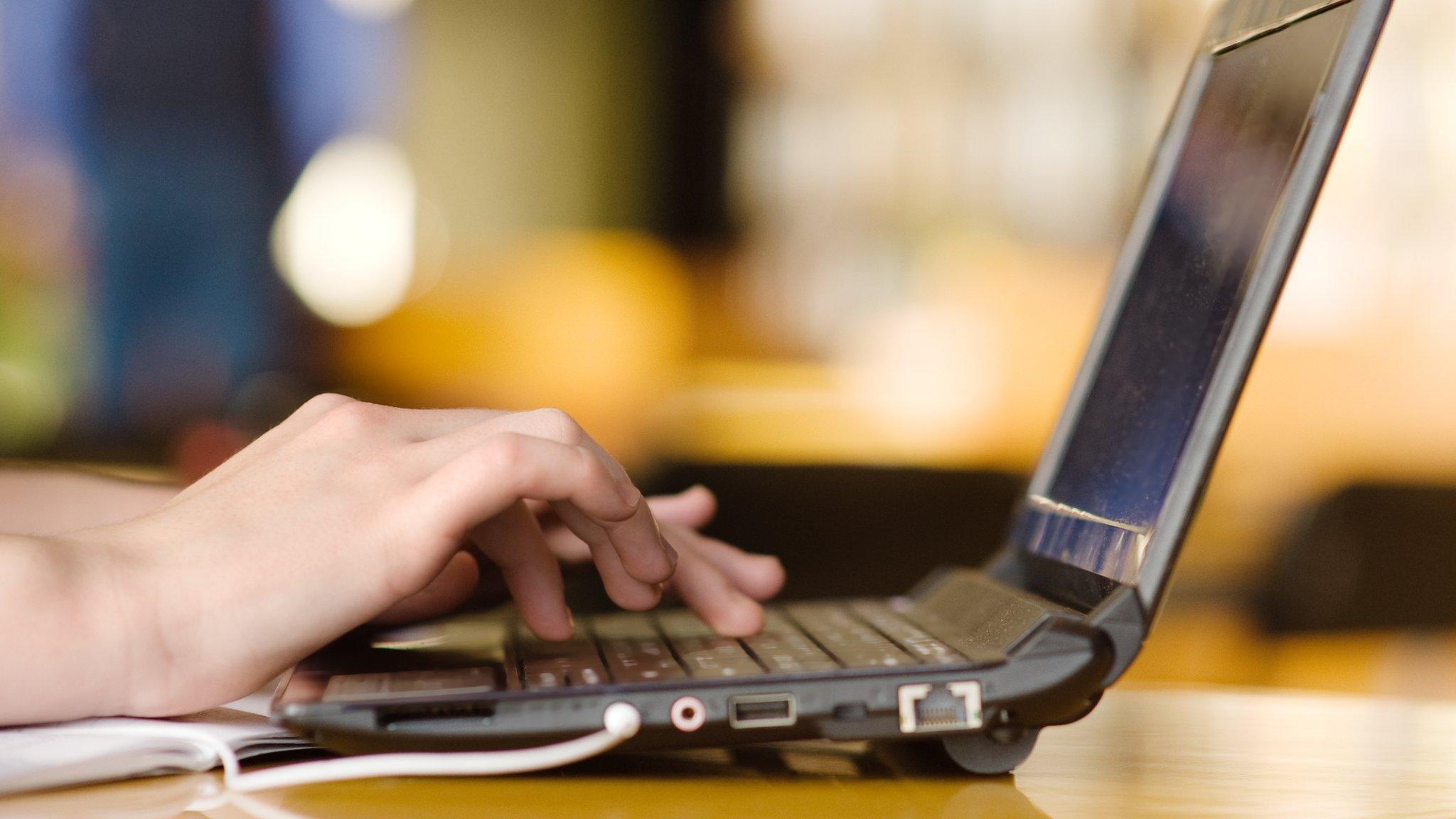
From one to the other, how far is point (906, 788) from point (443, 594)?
271 millimetres

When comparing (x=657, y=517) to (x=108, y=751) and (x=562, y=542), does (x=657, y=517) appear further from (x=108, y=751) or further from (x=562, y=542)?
(x=108, y=751)

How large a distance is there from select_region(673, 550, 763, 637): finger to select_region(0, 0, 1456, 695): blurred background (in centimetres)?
341

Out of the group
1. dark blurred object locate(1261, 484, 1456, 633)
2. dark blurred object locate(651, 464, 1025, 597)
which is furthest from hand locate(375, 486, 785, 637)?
dark blurred object locate(1261, 484, 1456, 633)

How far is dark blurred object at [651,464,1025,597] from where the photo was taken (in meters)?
1.49

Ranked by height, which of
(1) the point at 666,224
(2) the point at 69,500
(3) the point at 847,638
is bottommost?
(2) the point at 69,500

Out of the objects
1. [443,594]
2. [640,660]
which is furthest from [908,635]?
[443,594]

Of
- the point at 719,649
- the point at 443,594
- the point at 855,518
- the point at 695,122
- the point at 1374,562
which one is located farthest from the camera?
the point at 695,122

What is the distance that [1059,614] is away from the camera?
1.70ft

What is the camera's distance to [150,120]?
475 cm

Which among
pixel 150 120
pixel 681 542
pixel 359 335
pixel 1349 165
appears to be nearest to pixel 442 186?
pixel 359 335

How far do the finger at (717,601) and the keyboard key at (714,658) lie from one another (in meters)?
0.01

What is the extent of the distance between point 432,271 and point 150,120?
1.10m

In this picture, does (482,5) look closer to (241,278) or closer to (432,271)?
(432,271)

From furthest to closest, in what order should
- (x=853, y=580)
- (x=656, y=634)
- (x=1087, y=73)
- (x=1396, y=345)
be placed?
1. (x=1087, y=73)
2. (x=1396, y=345)
3. (x=853, y=580)
4. (x=656, y=634)
